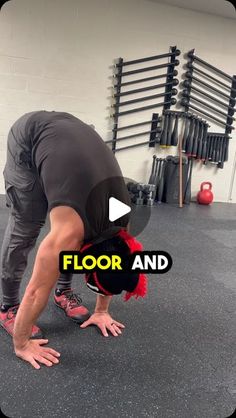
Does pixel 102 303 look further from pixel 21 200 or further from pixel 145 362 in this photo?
pixel 21 200

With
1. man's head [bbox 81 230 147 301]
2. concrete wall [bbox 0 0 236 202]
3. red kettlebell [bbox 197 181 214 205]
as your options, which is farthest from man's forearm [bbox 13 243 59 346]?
red kettlebell [bbox 197 181 214 205]

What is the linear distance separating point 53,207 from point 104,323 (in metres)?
0.80

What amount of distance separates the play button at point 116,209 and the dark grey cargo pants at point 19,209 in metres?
0.31

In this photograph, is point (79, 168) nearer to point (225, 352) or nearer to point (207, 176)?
point (225, 352)

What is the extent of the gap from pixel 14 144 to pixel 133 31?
3428 millimetres

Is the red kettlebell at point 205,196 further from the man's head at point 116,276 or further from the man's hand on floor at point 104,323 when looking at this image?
the man's head at point 116,276

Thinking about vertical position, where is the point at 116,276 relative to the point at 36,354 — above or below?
above

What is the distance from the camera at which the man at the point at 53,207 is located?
1.12 metres

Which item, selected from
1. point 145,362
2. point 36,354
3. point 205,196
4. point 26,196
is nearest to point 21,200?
point 26,196

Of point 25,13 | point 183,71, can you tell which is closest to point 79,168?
point 25,13

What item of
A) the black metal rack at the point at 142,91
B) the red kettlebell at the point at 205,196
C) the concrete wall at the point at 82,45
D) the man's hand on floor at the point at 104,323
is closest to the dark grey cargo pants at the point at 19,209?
the man's hand on floor at the point at 104,323

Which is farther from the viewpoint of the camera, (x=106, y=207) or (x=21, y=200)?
(x=21, y=200)

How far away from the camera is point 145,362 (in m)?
1.47

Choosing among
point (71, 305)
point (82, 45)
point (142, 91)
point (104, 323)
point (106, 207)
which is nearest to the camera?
point (106, 207)
